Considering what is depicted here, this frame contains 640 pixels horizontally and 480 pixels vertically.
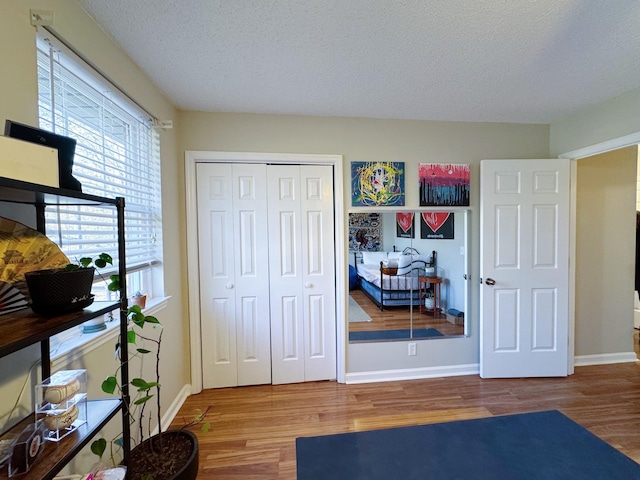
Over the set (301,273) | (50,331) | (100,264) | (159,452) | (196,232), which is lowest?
(159,452)

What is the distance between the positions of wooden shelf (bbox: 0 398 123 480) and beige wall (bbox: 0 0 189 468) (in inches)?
8.8

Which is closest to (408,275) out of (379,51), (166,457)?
(379,51)

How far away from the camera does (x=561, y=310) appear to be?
2.58 metres

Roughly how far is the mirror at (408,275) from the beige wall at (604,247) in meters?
1.23

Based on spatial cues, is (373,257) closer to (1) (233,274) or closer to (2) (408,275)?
(2) (408,275)

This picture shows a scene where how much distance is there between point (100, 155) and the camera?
1438 millimetres

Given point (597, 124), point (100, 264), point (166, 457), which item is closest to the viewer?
point (100, 264)

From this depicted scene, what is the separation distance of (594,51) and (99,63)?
274cm

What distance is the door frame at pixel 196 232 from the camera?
2.36 metres

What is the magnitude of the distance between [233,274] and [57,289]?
5.57 ft

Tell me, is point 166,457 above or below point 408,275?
below

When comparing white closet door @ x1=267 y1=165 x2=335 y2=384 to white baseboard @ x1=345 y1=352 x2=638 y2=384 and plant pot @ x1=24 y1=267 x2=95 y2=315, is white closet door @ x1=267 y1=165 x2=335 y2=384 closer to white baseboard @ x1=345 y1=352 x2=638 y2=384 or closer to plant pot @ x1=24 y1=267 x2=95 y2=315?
white baseboard @ x1=345 y1=352 x2=638 y2=384

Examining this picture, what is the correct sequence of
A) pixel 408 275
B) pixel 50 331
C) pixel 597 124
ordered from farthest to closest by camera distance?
pixel 408 275
pixel 597 124
pixel 50 331

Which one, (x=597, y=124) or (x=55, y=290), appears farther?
(x=597, y=124)
